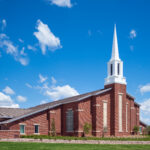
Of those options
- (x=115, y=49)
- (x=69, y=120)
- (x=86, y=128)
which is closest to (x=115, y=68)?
(x=115, y=49)

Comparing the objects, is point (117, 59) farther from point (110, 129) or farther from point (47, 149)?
point (47, 149)

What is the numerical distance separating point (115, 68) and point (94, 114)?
29.6 feet

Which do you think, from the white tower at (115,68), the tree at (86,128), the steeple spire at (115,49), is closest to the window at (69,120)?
the tree at (86,128)

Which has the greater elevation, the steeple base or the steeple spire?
the steeple spire

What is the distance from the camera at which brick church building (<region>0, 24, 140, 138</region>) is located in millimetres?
48656

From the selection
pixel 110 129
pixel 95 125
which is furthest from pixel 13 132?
pixel 110 129

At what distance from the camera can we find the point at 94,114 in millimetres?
49500

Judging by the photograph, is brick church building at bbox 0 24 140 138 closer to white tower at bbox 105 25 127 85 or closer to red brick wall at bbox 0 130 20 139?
white tower at bbox 105 25 127 85

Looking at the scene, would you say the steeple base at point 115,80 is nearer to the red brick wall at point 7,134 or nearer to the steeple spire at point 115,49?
the steeple spire at point 115,49

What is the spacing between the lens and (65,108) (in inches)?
2057

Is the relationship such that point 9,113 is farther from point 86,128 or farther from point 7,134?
point 7,134

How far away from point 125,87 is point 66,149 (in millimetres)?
28447

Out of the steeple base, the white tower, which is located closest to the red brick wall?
the steeple base

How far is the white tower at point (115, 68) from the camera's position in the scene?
5134 centimetres
